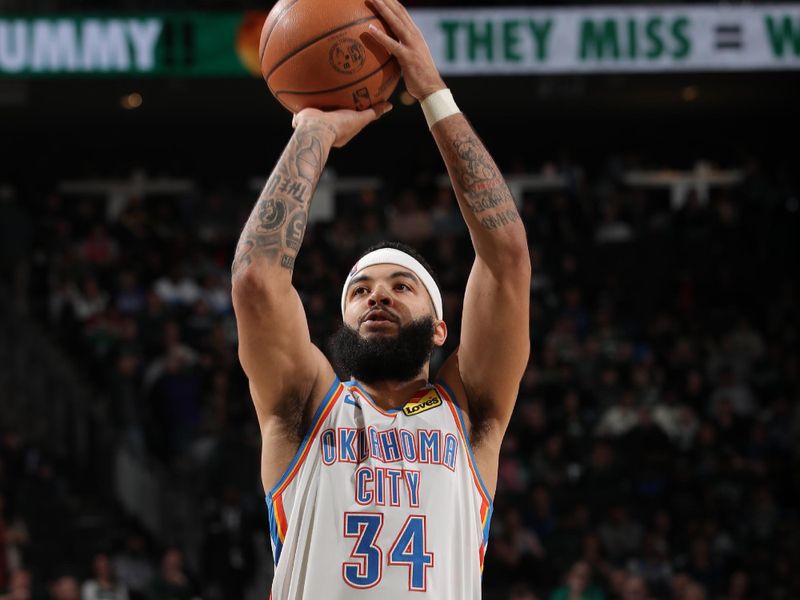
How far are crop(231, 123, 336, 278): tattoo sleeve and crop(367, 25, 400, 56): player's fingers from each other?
0.30 meters

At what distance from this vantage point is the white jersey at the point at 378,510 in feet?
11.3

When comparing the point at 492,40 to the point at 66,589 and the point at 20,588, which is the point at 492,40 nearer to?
the point at 66,589

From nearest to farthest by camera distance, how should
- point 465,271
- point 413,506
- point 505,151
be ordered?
point 413,506, point 465,271, point 505,151

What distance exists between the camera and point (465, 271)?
44.2ft

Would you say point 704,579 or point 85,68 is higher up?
point 85,68

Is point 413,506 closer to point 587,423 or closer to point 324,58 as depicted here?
point 324,58

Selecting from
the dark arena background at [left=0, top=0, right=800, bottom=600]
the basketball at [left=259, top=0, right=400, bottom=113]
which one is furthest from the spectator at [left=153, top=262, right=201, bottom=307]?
the basketball at [left=259, top=0, right=400, bottom=113]

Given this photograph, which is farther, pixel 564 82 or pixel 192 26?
pixel 564 82

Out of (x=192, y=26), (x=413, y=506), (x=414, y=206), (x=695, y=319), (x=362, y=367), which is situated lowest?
(x=413, y=506)

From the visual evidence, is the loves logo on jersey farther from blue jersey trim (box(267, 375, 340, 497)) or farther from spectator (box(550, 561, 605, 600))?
spectator (box(550, 561, 605, 600))

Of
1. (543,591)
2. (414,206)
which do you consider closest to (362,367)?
(543,591)

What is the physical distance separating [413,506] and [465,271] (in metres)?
10.0

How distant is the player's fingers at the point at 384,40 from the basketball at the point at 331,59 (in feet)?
0.05

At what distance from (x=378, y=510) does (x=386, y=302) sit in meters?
0.63
